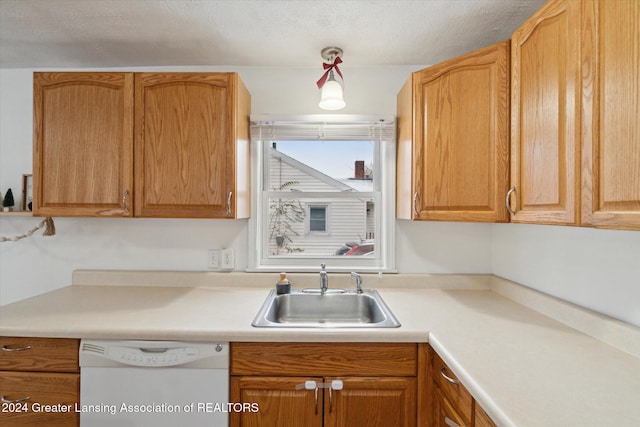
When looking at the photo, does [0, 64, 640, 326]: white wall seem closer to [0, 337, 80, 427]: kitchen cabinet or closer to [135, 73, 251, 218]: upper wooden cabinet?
[135, 73, 251, 218]: upper wooden cabinet

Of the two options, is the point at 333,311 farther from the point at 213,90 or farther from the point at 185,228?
the point at 213,90

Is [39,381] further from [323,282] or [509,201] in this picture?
[509,201]

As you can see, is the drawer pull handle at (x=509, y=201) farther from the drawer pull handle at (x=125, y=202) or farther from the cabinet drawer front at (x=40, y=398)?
the cabinet drawer front at (x=40, y=398)

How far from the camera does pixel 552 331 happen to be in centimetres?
129

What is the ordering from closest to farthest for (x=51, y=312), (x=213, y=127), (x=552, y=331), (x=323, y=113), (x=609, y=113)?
(x=609, y=113) → (x=552, y=331) → (x=51, y=312) → (x=213, y=127) → (x=323, y=113)

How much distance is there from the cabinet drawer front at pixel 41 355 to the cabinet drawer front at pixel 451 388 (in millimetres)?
1417

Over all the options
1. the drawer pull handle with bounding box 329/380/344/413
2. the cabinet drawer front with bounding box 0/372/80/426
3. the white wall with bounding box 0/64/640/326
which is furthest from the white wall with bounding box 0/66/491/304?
the drawer pull handle with bounding box 329/380/344/413

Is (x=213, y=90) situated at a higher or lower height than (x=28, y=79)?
lower

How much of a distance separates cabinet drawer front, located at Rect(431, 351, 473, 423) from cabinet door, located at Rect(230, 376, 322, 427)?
0.45m

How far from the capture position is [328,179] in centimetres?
209

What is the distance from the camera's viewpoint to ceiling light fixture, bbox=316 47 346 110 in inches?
66.6

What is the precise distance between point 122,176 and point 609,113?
75.7 inches

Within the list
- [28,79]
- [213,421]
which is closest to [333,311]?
[213,421]

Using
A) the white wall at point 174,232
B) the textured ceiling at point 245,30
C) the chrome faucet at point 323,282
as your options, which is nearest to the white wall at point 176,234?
the white wall at point 174,232
